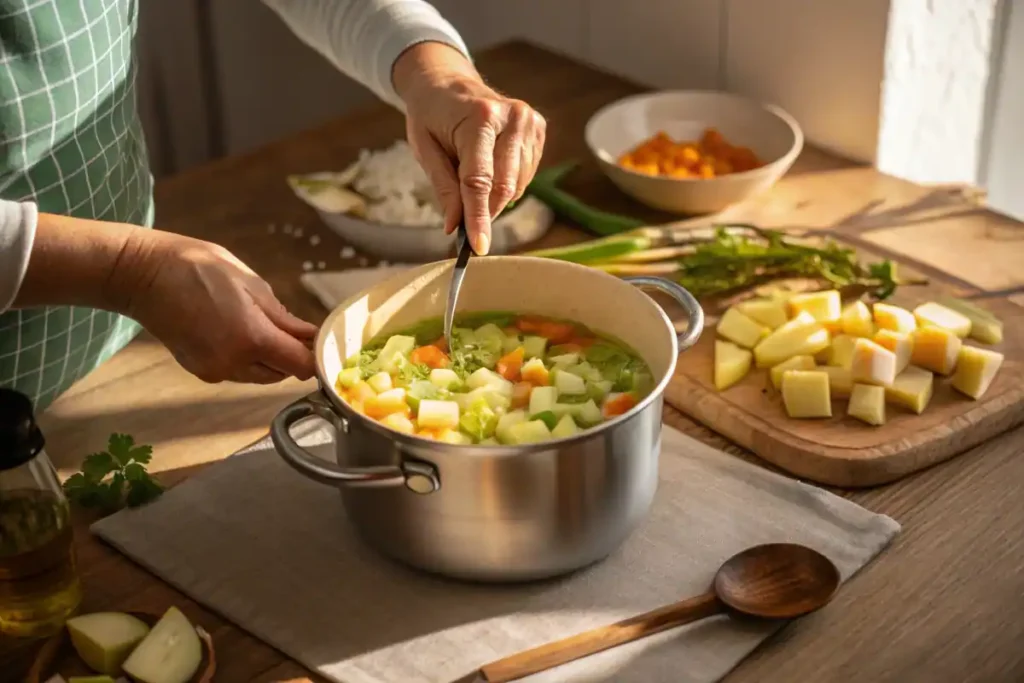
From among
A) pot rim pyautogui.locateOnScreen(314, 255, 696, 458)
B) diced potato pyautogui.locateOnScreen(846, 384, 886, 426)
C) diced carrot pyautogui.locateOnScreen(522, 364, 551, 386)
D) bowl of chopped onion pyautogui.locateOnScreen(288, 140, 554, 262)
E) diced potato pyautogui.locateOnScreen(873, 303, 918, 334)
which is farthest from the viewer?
bowl of chopped onion pyautogui.locateOnScreen(288, 140, 554, 262)

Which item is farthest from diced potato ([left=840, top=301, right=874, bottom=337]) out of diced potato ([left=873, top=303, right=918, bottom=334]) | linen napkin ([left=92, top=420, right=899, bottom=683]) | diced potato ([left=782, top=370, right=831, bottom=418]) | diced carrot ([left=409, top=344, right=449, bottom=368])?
diced carrot ([left=409, top=344, right=449, bottom=368])

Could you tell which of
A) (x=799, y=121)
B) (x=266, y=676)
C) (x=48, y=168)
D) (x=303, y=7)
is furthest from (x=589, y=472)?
(x=799, y=121)

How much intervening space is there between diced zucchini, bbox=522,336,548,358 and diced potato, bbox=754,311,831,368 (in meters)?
0.29

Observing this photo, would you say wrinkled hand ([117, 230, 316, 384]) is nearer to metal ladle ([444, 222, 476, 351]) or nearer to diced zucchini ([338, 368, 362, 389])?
diced zucchini ([338, 368, 362, 389])

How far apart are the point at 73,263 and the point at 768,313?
787mm

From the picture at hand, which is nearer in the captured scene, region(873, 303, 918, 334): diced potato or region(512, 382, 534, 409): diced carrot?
region(512, 382, 534, 409): diced carrot

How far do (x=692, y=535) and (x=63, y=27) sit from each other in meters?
0.81

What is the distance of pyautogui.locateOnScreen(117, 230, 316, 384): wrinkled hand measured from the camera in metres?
1.15

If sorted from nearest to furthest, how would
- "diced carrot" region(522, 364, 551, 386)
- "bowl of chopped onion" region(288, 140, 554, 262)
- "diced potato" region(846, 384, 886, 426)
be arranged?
"diced carrot" region(522, 364, 551, 386) → "diced potato" region(846, 384, 886, 426) → "bowl of chopped onion" region(288, 140, 554, 262)

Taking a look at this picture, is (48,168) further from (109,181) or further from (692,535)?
(692,535)

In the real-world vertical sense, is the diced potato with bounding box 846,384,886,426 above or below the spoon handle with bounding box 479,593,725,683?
above

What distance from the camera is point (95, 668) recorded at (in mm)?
1084

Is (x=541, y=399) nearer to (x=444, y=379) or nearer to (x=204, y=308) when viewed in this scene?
(x=444, y=379)

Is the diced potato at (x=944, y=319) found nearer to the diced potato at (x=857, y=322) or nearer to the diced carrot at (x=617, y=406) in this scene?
the diced potato at (x=857, y=322)
